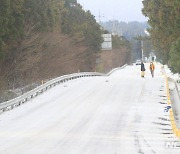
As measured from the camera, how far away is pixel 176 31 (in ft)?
122

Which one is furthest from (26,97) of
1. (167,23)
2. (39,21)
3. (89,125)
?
(39,21)

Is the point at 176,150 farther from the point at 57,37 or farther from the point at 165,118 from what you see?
the point at 57,37

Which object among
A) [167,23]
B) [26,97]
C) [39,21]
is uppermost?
[39,21]

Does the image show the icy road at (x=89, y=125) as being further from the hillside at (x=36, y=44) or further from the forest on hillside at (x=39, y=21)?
the forest on hillside at (x=39, y=21)

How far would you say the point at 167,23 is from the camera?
131ft

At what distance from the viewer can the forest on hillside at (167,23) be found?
33.8 metres

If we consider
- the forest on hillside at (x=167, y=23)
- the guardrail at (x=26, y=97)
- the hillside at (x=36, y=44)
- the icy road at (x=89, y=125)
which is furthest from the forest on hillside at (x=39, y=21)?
the forest on hillside at (x=167, y=23)

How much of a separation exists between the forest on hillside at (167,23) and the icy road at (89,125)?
234 inches

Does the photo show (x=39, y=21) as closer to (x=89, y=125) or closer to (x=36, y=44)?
(x=36, y=44)

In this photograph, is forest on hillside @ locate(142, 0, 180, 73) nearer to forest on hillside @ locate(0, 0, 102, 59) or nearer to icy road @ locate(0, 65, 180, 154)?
icy road @ locate(0, 65, 180, 154)

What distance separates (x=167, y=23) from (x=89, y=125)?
23.6 meters

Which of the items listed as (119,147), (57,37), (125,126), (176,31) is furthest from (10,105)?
(57,37)

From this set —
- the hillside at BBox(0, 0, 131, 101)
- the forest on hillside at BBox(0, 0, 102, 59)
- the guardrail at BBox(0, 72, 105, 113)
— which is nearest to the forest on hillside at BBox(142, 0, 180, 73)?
the guardrail at BBox(0, 72, 105, 113)

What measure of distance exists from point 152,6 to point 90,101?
21.1 meters
